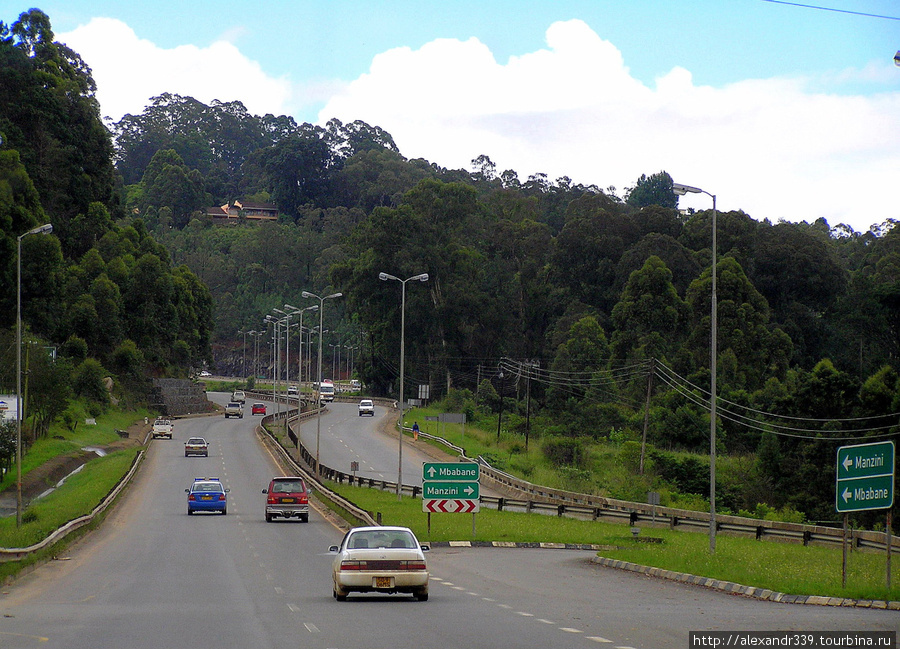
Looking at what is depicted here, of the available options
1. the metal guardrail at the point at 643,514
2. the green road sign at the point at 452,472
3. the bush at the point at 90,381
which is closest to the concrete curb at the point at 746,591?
the green road sign at the point at 452,472

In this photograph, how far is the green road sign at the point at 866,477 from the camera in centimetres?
1873

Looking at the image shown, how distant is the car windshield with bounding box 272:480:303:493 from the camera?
4384 cm

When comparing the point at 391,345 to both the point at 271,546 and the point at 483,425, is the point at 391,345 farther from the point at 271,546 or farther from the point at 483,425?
the point at 271,546

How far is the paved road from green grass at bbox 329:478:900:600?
1147 mm

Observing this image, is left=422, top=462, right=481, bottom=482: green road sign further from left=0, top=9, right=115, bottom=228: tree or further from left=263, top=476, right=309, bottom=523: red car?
left=0, top=9, right=115, bottom=228: tree

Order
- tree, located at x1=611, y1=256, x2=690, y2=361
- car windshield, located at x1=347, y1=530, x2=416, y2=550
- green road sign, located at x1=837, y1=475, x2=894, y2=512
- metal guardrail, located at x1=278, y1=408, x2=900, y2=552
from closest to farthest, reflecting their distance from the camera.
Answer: green road sign, located at x1=837, y1=475, x2=894, y2=512 < car windshield, located at x1=347, y1=530, x2=416, y2=550 < metal guardrail, located at x1=278, y1=408, x2=900, y2=552 < tree, located at x1=611, y1=256, x2=690, y2=361

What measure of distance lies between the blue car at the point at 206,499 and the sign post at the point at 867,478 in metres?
30.9

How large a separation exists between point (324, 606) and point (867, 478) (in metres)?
9.71

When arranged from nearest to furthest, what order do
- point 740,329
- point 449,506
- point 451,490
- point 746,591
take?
point 746,591
point 449,506
point 451,490
point 740,329

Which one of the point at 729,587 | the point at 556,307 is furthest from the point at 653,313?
the point at 729,587

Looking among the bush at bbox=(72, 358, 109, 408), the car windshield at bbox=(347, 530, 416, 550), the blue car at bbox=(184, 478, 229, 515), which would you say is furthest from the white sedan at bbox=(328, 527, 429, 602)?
the bush at bbox=(72, 358, 109, 408)

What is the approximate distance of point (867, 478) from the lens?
63.0ft

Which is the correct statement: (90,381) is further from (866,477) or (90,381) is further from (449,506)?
(866,477)

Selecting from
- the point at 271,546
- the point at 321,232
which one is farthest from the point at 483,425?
the point at 321,232
